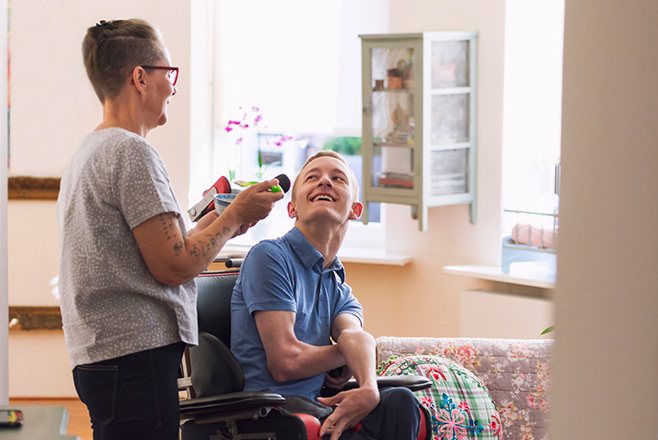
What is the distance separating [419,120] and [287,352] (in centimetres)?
187

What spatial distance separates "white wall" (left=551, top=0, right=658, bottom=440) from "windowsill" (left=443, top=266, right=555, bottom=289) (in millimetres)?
3048

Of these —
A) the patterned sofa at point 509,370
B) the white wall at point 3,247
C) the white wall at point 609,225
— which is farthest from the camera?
the patterned sofa at point 509,370

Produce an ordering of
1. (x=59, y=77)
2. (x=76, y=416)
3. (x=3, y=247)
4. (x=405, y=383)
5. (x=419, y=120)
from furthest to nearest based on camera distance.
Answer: (x=59, y=77) < (x=76, y=416) < (x=419, y=120) < (x=3, y=247) < (x=405, y=383)

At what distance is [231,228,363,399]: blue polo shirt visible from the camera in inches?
74.9

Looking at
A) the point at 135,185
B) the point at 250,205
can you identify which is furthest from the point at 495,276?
the point at 135,185

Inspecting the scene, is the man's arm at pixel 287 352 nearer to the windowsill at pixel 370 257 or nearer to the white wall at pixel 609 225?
the white wall at pixel 609 225

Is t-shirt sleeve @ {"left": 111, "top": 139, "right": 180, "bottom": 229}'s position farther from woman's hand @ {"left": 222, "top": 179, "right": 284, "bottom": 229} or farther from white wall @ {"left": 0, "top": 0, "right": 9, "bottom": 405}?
white wall @ {"left": 0, "top": 0, "right": 9, "bottom": 405}

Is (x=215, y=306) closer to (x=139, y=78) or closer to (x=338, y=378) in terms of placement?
(x=338, y=378)

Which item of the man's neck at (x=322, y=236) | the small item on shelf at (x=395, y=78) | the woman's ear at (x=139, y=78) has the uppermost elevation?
the small item on shelf at (x=395, y=78)

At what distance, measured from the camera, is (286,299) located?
1.89 metres

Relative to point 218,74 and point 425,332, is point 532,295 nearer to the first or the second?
point 425,332

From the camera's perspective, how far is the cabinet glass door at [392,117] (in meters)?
3.53

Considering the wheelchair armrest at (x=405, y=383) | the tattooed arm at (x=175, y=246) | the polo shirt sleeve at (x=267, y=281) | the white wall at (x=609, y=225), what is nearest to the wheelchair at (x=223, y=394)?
the wheelchair armrest at (x=405, y=383)

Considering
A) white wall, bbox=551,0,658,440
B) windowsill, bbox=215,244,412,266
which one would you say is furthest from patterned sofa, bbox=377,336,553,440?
white wall, bbox=551,0,658,440
